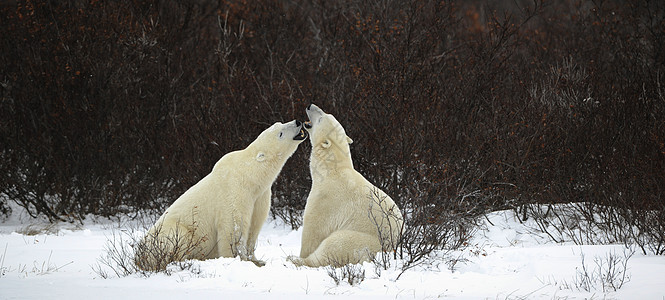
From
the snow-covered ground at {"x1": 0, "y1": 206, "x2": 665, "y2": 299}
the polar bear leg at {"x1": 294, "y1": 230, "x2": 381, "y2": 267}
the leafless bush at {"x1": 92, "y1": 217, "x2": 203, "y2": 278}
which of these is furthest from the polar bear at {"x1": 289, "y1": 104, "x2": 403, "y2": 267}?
the leafless bush at {"x1": 92, "y1": 217, "x2": 203, "y2": 278}

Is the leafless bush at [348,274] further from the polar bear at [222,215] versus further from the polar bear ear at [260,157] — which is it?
the polar bear ear at [260,157]

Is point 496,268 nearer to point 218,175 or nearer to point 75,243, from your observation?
point 218,175

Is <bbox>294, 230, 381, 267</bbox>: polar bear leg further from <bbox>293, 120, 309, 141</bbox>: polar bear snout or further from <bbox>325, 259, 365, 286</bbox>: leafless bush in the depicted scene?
<bbox>293, 120, 309, 141</bbox>: polar bear snout

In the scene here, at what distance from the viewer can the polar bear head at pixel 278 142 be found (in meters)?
4.89

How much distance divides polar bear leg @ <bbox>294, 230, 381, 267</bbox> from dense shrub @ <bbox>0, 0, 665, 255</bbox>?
3.37 meters

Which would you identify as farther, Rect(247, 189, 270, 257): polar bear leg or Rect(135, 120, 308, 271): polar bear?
Rect(247, 189, 270, 257): polar bear leg

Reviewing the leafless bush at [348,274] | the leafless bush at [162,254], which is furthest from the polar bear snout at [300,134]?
the leafless bush at [348,274]

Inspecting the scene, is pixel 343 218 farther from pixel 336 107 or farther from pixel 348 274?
pixel 336 107

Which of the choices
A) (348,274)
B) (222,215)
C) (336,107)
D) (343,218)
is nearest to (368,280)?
(348,274)

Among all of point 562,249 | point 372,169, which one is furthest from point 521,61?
point 562,249

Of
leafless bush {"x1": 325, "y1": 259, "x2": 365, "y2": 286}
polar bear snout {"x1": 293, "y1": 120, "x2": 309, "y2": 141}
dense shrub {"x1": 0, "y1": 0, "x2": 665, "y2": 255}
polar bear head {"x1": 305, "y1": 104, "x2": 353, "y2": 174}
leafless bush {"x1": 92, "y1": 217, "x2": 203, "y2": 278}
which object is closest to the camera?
leafless bush {"x1": 325, "y1": 259, "x2": 365, "y2": 286}

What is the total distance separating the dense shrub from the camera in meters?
8.42

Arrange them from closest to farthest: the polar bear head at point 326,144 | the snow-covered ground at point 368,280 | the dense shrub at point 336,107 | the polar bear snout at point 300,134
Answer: the snow-covered ground at point 368,280 < the polar bear head at point 326,144 < the polar bear snout at point 300,134 < the dense shrub at point 336,107

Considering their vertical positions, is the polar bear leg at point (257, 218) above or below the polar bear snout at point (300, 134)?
below
